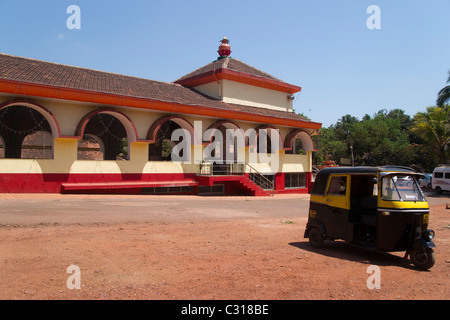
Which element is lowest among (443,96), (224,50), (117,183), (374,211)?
(374,211)

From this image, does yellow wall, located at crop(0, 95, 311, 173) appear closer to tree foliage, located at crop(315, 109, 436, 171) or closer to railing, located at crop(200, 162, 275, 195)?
railing, located at crop(200, 162, 275, 195)

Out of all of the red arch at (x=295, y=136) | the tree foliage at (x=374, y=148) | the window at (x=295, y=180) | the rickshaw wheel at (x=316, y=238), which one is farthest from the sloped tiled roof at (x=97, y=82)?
the tree foliage at (x=374, y=148)

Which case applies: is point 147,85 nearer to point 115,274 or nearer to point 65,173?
point 65,173

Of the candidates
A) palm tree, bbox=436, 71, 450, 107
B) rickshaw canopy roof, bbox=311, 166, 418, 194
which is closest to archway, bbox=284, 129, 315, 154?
palm tree, bbox=436, 71, 450, 107

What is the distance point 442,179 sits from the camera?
2961cm

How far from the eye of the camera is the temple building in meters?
16.0

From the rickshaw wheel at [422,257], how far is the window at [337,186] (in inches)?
70.5

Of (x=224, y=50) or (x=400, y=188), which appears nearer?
(x=400, y=188)

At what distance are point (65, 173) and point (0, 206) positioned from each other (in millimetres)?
5272

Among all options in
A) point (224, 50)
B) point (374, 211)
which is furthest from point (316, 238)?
point (224, 50)

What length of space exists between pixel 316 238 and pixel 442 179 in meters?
26.4

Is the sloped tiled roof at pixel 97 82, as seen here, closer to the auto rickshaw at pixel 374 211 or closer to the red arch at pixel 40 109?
the red arch at pixel 40 109

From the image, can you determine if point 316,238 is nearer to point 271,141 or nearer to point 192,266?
point 192,266

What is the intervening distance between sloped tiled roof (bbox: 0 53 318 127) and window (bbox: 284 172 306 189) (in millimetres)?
4790
